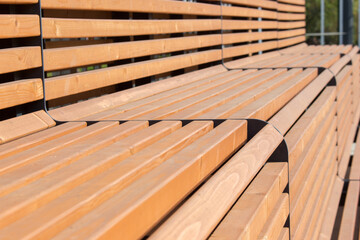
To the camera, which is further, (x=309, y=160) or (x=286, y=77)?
(x=286, y=77)

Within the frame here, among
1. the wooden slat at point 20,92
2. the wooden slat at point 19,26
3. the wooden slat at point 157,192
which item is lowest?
the wooden slat at point 157,192

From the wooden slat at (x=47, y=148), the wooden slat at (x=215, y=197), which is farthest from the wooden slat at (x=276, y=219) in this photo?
the wooden slat at (x=47, y=148)

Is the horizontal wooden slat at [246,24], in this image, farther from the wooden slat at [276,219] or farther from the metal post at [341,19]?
the metal post at [341,19]

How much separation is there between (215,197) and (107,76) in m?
1.38

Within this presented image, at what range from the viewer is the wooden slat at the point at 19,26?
6.88 ft

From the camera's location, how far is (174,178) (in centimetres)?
155

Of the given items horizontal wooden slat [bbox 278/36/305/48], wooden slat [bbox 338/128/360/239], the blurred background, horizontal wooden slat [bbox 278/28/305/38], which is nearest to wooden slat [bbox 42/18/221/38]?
wooden slat [bbox 338/128/360/239]

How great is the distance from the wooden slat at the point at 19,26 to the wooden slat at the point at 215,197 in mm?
897

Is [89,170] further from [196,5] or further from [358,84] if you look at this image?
[358,84]

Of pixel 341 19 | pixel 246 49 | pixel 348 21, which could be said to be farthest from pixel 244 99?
pixel 341 19

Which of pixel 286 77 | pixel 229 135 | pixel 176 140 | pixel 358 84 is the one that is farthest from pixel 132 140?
pixel 358 84

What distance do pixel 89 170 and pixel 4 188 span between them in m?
0.24

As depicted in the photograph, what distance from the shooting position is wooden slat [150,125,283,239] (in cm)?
141

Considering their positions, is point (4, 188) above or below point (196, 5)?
below
